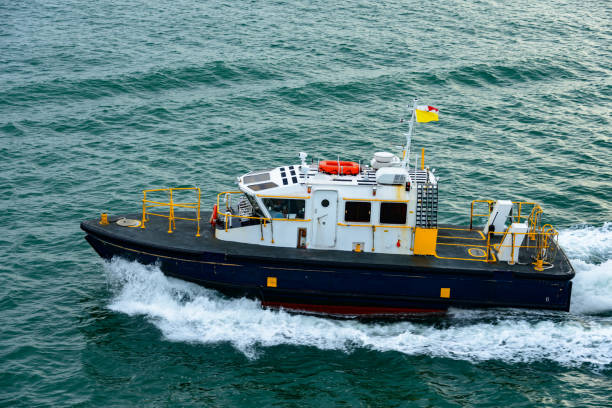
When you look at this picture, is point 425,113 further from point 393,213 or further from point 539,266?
point 539,266

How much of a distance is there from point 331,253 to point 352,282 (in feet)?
3.24

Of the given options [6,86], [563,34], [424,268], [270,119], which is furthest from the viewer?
[563,34]

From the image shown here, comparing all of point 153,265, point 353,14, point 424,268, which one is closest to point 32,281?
point 153,265

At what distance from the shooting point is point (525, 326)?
1914 centimetres

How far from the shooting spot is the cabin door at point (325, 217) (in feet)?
63.3

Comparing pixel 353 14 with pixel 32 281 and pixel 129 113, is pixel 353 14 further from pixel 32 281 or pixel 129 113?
pixel 32 281

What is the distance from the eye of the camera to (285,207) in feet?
63.9

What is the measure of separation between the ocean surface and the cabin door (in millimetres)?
2266

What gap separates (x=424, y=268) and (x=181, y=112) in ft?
61.2

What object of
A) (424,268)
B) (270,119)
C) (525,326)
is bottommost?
(525,326)

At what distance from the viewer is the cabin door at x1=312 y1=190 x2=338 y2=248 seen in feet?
63.3

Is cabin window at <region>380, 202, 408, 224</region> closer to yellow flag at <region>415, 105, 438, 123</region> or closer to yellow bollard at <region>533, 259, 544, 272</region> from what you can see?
yellow flag at <region>415, 105, 438, 123</region>

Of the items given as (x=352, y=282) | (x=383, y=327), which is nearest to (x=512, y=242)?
(x=383, y=327)

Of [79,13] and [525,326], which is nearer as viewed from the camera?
[525,326]
